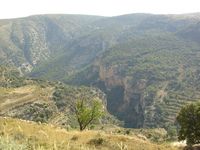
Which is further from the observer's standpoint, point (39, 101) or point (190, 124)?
point (39, 101)

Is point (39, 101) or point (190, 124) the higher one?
point (190, 124)

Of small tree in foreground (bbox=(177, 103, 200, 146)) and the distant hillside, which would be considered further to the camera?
the distant hillside

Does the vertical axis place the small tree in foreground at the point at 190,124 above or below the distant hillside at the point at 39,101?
above

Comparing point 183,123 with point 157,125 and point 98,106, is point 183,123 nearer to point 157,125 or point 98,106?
point 98,106

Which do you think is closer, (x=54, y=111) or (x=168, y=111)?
(x=54, y=111)

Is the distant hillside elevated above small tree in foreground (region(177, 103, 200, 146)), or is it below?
below

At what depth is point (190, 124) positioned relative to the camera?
51.6 m

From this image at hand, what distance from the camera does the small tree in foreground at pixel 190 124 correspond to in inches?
1961

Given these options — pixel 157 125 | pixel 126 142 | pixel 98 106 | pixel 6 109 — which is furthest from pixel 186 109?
pixel 157 125

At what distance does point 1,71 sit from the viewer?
192 meters

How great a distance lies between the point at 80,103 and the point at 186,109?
18.5 metres

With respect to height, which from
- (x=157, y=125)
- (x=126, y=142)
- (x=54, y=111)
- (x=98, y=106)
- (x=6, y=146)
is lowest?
(x=157, y=125)

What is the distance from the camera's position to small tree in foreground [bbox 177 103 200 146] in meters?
49.8

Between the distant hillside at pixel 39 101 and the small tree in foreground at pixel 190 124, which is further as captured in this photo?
the distant hillside at pixel 39 101
